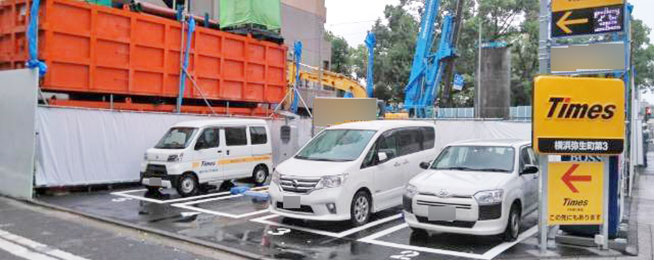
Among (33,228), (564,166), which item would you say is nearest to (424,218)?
(564,166)

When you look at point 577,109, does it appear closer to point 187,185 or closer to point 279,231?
point 279,231

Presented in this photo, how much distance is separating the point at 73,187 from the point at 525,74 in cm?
3247

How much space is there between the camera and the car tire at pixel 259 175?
1336 cm

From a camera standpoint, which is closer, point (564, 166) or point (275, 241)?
point (564, 166)

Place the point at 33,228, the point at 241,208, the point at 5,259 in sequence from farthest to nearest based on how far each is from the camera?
1. the point at 241,208
2. the point at 33,228
3. the point at 5,259

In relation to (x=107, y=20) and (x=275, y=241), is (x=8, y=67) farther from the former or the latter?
(x=275, y=241)

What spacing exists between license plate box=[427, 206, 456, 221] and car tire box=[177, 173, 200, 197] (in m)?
6.29

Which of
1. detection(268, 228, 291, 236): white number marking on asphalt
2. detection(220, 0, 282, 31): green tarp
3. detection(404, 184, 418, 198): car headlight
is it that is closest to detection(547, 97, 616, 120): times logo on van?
detection(404, 184, 418, 198): car headlight

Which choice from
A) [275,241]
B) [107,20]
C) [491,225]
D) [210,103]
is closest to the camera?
[491,225]

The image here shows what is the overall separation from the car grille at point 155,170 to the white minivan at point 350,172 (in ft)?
12.0

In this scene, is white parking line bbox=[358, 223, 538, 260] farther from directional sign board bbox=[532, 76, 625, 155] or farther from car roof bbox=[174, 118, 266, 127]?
car roof bbox=[174, 118, 266, 127]

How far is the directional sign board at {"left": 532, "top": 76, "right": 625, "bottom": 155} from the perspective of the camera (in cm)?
675

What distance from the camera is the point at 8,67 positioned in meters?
12.2

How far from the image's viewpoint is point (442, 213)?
282 inches
